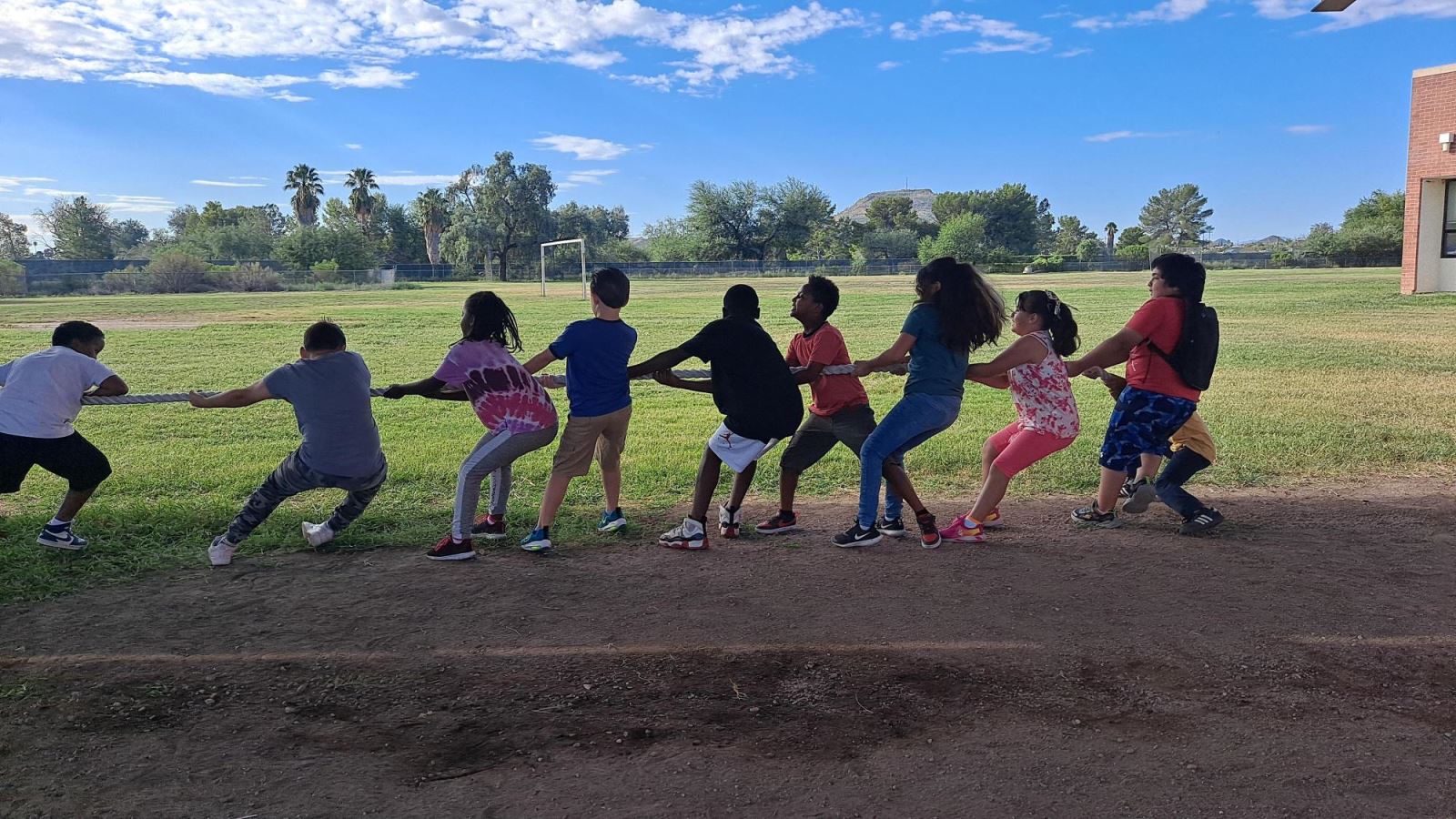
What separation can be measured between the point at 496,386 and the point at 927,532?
2.71 m

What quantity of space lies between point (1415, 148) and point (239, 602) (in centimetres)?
3751

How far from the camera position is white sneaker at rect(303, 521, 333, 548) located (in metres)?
6.31

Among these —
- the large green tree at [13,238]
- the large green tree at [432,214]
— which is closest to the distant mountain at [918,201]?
the large green tree at [432,214]

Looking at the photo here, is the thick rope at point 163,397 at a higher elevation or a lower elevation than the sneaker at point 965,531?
higher

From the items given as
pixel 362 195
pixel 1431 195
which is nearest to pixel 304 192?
pixel 362 195

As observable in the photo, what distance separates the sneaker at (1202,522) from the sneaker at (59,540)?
6.80 metres

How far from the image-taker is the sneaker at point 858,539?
249 inches

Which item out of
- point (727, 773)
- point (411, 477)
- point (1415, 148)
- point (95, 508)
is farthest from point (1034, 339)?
point (1415, 148)

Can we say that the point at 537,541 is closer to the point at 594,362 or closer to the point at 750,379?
the point at 594,362

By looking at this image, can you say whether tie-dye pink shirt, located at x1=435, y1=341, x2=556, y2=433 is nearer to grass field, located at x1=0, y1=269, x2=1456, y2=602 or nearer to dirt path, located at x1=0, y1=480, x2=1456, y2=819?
dirt path, located at x1=0, y1=480, x2=1456, y2=819

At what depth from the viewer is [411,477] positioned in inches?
341

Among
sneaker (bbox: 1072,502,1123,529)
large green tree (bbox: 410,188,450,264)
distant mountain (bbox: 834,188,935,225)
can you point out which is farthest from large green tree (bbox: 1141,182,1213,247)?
sneaker (bbox: 1072,502,1123,529)

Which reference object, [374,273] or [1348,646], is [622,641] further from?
[374,273]

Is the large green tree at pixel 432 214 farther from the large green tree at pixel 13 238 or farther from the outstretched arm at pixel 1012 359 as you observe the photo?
the outstretched arm at pixel 1012 359
